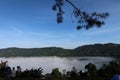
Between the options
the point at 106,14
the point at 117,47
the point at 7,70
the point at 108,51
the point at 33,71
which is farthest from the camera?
the point at 108,51

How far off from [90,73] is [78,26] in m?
8.74

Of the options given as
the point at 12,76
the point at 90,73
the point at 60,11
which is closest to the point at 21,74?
the point at 12,76

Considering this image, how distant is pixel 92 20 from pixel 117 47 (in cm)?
16544

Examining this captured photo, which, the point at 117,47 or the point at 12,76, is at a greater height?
the point at 117,47

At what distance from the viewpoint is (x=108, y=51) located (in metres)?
194

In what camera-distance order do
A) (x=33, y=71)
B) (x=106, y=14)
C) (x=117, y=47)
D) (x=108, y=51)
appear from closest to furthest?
(x=106, y=14)
(x=33, y=71)
(x=117, y=47)
(x=108, y=51)

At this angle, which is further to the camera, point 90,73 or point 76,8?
point 90,73

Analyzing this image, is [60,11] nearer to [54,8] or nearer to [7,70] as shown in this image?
[54,8]

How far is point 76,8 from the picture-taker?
964 cm

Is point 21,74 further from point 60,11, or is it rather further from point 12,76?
point 60,11

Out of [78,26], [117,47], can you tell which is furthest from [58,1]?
[117,47]

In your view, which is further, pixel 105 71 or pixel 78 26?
pixel 105 71

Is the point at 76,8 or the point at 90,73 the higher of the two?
the point at 76,8

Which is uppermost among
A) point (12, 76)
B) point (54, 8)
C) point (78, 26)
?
Answer: point (54, 8)
